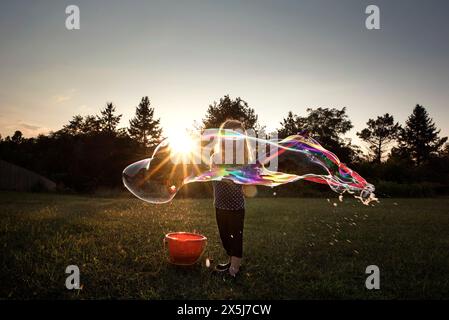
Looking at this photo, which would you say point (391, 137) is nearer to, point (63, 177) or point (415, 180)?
point (415, 180)

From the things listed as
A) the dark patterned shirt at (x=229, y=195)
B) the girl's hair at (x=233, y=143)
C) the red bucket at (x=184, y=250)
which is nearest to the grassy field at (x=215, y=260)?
the red bucket at (x=184, y=250)

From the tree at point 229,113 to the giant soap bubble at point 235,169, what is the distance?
37.0 meters

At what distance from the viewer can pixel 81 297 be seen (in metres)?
3.83

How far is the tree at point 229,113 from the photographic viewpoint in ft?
142

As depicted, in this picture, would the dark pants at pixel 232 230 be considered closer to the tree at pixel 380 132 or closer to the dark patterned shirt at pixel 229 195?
the dark patterned shirt at pixel 229 195

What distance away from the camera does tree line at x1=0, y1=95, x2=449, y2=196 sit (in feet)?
107

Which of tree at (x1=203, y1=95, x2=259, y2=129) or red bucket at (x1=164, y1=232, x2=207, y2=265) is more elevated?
tree at (x1=203, y1=95, x2=259, y2=129)

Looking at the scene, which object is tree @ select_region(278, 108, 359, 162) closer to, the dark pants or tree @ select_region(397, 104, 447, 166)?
tree @ select_region(397, 104, 447, 166)

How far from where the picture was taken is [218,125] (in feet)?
Result: 136

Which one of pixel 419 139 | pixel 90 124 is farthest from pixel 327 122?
pixel 90 124

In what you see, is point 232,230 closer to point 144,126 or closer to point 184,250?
point 184,250

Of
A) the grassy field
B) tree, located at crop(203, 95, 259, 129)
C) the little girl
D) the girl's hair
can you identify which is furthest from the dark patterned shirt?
tree, located at crop(203, 95, 259, 129)

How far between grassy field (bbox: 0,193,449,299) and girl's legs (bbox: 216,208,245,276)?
254mm

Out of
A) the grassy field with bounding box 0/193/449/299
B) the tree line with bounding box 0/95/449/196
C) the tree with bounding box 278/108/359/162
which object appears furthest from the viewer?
the tree with bounding box 278/108/359/162
